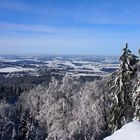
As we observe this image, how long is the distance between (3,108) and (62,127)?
45660 millimetres

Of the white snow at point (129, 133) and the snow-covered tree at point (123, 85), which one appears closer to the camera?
the white snow at point (129, 133)

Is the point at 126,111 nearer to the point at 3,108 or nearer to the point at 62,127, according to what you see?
the point at 62,127

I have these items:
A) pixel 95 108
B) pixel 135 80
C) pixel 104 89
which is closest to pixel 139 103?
pixel 135 80

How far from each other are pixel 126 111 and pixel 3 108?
73073mm

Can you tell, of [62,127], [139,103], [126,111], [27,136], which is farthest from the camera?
[62,127]

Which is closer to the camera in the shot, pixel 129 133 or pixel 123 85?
pixel 129 133

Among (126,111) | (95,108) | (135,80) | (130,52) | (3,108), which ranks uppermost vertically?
(130,52)

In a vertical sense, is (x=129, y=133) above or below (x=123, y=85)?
below

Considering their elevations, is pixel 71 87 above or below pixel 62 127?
above

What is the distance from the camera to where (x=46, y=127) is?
71.1m

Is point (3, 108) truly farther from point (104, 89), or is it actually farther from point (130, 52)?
point (130, 52)

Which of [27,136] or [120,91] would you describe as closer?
[120,91]

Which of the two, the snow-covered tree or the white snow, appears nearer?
the white snow

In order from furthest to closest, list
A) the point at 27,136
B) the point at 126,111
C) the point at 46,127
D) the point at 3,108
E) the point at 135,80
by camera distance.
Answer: the point at 3,108, the point at 46,127, the point at 27,136, the point at 126,111, the point at 135,80
